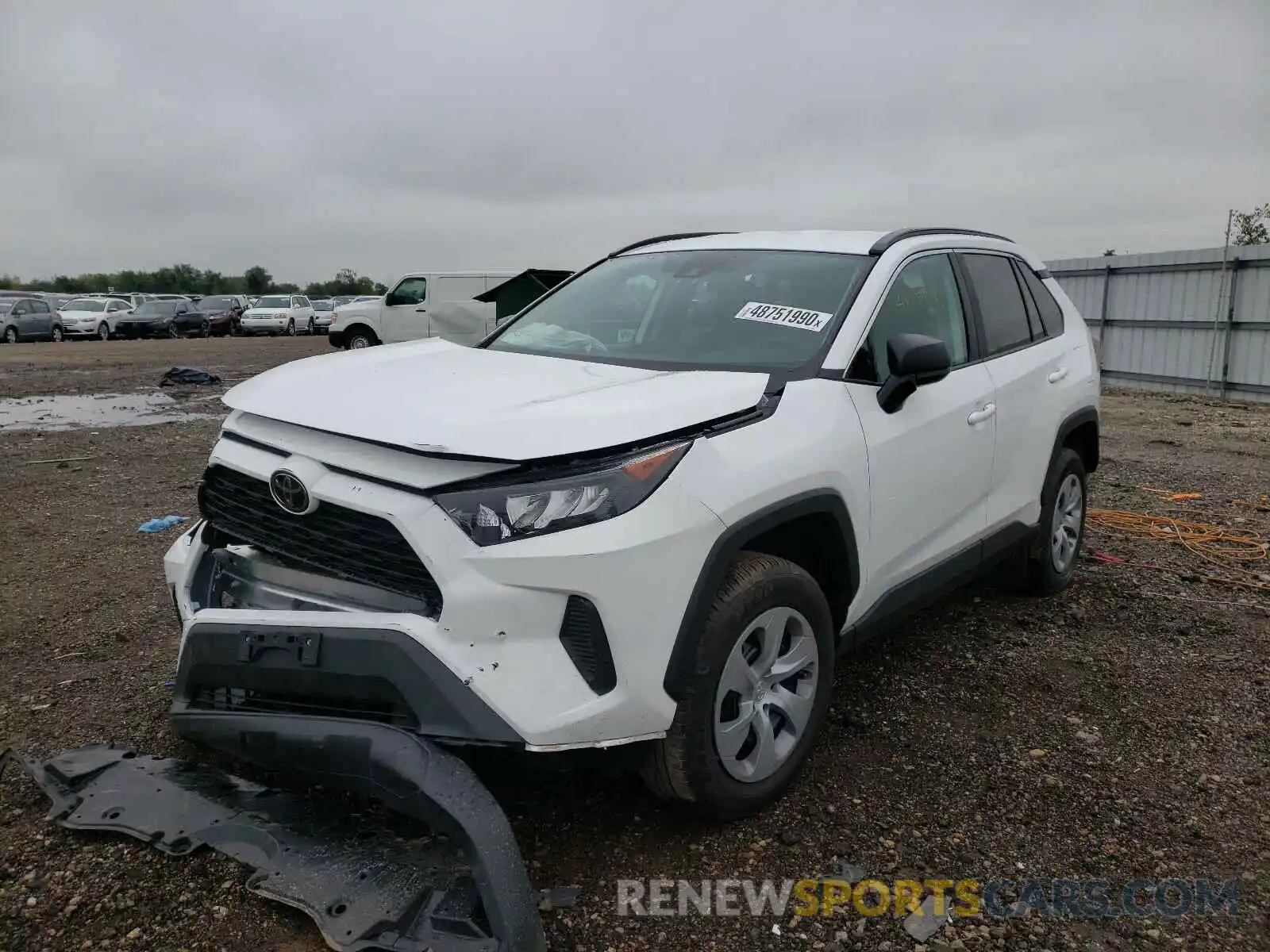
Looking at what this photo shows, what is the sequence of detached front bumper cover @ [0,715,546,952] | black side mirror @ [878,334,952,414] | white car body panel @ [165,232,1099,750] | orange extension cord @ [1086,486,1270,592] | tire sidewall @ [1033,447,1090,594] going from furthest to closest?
orange extension cord @ [1086,486,1270,592] → tire sidewall @ [1033,447,1090,594] → black side mirror @ [878,334,952,414] → white car body panel @ [165,232,1099,750] → detached front bumper cover @ [0,715,546,952]

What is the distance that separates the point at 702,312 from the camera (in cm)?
370

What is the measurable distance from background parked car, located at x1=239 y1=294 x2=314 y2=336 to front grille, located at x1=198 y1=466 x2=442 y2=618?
1446 inches

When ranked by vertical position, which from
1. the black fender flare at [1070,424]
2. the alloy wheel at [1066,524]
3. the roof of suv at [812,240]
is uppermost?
the roof of suv at [812,240]

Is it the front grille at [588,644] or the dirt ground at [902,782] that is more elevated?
the front grille at [588,644]

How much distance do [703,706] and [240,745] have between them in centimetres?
122

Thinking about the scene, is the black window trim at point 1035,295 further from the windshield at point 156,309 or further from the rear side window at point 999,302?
the windshield at point 156,309

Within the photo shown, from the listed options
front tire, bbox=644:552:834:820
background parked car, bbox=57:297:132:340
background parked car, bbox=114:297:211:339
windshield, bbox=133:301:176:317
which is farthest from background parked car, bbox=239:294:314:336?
front tire, bbox=644:552:834:820

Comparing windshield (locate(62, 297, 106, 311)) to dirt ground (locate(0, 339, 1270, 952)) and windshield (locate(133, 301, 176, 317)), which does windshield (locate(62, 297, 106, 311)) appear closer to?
windshield (locate(133, 301, 176, 317))

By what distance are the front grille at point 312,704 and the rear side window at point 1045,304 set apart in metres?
3.75

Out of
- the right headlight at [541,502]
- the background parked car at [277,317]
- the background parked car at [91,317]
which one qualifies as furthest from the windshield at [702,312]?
the background parked car at [277,317]

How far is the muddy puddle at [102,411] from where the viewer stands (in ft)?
38.3

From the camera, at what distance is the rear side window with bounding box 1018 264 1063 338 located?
15.7 ft

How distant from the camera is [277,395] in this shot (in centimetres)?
284

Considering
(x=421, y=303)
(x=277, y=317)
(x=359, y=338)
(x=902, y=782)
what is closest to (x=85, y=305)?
(x=277, y=317)
